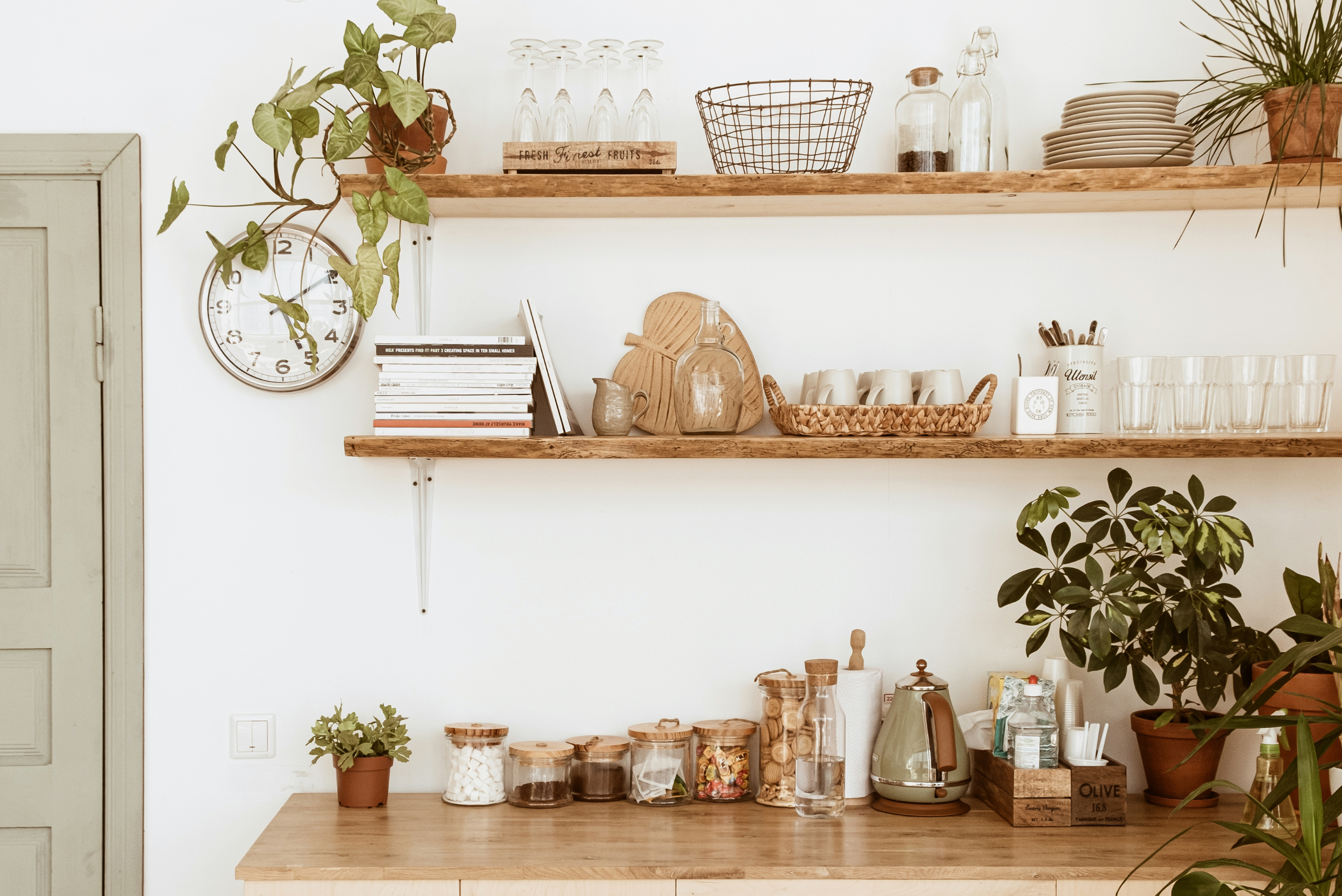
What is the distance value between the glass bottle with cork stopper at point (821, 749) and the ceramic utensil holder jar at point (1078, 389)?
0.66 meters

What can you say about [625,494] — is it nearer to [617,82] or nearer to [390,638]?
[390,638]

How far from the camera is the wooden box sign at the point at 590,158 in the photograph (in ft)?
6.50

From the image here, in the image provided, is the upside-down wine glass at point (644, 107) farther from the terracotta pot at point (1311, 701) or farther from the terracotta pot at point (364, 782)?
the terracotta pot at point (1311, 701)

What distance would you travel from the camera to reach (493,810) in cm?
204

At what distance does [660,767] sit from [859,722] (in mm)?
398

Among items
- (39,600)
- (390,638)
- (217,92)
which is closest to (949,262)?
(390,638)

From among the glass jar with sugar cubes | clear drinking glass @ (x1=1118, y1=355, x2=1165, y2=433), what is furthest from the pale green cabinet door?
clear drinking glass @ (x1=1118, y1=355, x2=1165, y2=433)

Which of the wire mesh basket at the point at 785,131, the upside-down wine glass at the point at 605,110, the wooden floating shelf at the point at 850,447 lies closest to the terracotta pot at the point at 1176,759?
the wooden floating shelf at the point at 850,447

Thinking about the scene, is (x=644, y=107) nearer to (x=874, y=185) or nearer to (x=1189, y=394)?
(x=874, y=185)

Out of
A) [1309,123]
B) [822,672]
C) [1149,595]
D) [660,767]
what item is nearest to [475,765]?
[660,767]

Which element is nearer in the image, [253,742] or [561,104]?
[561,104]

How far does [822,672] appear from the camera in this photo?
206 centimetres

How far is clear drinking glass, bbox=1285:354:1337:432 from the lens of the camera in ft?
6.58

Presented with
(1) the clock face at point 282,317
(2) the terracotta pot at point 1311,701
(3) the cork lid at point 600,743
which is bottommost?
(3) the cork lid at point 600,743
